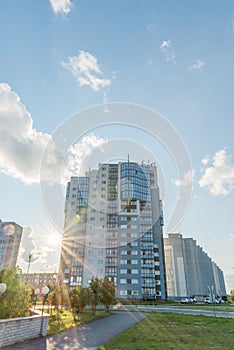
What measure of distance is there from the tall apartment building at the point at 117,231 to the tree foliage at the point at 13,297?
49.7m

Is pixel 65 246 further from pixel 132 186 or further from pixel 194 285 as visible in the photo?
pixel 194 285

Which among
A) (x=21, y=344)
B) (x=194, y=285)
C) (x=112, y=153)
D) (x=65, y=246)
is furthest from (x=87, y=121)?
(x=194, y=285)

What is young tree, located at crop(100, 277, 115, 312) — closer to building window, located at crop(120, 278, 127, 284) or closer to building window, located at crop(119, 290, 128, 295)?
building window, located at crop(119, 290, 128, 295)

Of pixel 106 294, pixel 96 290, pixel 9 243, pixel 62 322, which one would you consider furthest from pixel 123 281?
pixel 9 243

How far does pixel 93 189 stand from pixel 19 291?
61.9 metres

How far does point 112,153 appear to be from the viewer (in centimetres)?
2933

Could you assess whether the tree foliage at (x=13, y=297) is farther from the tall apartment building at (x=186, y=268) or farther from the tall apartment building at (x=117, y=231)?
the tall apartment building at (x=186, y=268)

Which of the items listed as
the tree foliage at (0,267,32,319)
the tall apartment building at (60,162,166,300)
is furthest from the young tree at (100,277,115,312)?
the tall apartment building at (60,162,166,300)

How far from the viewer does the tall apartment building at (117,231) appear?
192 ft

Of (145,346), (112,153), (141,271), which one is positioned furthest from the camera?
(141,271)

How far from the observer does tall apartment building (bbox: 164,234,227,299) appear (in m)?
97.9

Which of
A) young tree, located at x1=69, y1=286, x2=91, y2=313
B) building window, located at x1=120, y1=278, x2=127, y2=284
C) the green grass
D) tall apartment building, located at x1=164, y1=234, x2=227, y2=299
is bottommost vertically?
the green grass

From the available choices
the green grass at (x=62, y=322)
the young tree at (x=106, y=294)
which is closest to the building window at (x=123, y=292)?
the young tree at (x=106, y=294)

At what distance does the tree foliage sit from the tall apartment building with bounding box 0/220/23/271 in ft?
301
